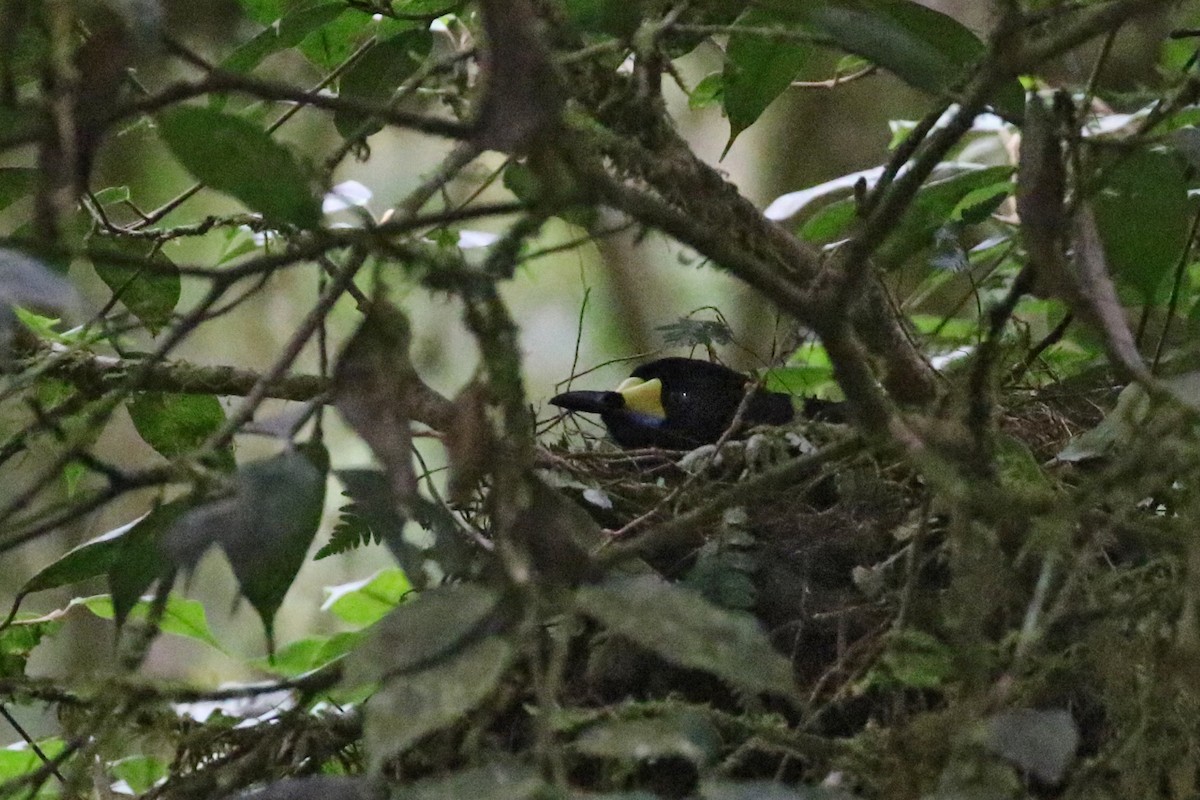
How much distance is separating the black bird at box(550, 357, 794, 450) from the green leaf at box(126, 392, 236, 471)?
40cm

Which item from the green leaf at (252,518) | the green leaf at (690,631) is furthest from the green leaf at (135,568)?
the green leaf at (690,631)

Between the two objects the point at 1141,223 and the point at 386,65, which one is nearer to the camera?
the point at 1141,223

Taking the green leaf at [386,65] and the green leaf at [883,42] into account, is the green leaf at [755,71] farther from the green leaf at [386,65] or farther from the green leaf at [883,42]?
the green leaf at [386,65]

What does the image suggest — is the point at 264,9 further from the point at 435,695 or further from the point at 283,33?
the point at 435,695

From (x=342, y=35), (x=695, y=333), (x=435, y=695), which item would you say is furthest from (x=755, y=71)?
(x=435, y=695)

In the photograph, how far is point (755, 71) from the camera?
3.22ft

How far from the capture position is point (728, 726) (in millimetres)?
715

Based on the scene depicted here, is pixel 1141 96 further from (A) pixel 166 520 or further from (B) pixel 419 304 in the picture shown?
(B) pixel 419 304

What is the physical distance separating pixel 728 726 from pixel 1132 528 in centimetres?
24

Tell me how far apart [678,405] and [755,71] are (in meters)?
0.52

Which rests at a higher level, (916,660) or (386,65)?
(386,65)

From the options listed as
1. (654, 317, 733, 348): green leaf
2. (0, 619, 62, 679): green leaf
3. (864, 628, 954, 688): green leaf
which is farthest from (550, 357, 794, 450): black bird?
(864, 628, 954, 688): green leaf

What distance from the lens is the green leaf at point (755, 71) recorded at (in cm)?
97

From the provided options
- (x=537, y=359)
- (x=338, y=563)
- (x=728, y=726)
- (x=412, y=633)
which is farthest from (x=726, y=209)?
(x=338, y=563)
